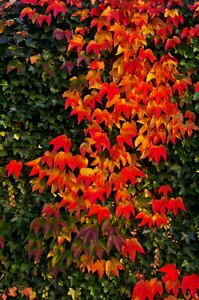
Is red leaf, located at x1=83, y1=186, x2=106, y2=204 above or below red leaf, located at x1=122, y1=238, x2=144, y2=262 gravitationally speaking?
above

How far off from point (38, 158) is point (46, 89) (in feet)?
1.61

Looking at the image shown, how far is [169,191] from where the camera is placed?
9.77 ft

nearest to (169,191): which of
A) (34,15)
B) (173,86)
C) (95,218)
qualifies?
(95,218)

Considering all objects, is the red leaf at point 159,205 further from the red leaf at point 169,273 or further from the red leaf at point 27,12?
the red leaf at point 27,12

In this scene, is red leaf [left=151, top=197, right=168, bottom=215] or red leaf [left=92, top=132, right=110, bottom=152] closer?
red leaf [left=92, top=132, right=110, bottom=152]

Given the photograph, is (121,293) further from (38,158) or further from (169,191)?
(38,158)

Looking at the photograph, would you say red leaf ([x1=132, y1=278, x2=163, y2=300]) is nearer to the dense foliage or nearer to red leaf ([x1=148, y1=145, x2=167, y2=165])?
the dense foliage

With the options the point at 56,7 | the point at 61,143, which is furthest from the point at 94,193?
the point at 56,7

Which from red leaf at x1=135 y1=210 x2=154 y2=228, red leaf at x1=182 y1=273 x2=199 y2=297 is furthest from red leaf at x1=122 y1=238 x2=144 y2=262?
red leaf at x1=182 y1=273 x2=199 y2=297

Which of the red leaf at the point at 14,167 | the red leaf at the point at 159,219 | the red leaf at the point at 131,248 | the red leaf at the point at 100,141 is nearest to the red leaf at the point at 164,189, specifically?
the red leaf at the point at 159,219

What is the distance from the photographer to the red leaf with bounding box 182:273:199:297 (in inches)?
115

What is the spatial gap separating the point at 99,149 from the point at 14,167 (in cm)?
63

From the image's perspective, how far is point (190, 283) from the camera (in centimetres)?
294

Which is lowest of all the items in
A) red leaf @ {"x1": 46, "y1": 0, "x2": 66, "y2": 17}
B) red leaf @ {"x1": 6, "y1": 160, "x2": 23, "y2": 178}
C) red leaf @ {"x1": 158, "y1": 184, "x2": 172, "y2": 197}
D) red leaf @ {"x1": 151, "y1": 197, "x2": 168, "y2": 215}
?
red leaf @ {"x1": 151, "y1": 197, "x2": 168, "y2": 215}
